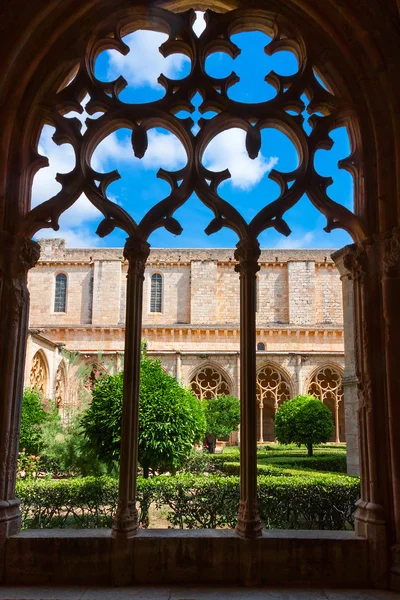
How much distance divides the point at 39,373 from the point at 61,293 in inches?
464

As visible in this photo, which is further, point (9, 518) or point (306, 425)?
point (306, 425)

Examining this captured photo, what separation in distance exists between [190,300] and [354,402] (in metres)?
18.1

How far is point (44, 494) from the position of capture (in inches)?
156

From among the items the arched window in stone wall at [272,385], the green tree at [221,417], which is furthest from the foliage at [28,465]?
the arched window in stone wall at [272,385]

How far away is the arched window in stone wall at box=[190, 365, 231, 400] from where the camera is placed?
18484 mm

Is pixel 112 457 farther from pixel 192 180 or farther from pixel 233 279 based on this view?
pixel 233 279

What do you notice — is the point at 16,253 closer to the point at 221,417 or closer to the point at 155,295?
the point at 221,417

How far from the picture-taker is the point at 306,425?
37.7 ft

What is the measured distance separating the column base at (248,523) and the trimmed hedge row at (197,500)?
122 cm

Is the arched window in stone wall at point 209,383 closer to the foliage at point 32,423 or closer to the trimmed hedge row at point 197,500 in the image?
the foliage at point 32,423

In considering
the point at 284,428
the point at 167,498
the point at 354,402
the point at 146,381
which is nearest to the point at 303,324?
the point at 284,428

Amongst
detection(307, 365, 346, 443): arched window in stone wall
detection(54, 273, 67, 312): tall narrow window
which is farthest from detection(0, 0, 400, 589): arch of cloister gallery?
detection(54, 273, 67, 312): tall narrow window

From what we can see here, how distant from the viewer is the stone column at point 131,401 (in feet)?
9.00

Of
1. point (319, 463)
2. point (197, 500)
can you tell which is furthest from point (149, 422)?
point (319, 463)
